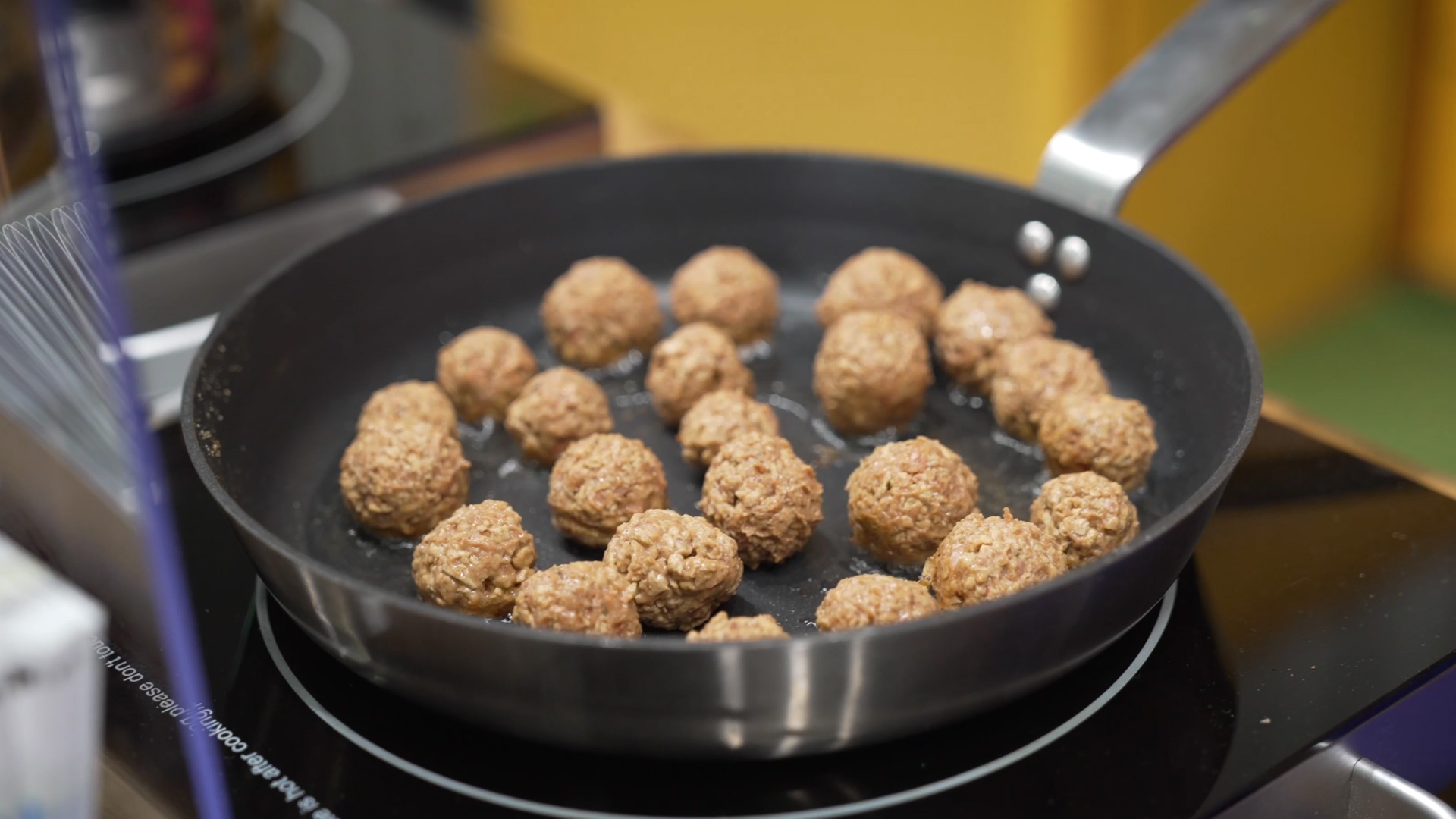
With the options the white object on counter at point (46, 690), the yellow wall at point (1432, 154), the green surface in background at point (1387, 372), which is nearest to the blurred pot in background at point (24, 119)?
the white object on counter at point (46, 690)

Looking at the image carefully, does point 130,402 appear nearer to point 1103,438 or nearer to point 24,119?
point 24,119

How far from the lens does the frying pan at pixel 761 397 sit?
0.96 m

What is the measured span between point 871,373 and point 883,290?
0.20 m

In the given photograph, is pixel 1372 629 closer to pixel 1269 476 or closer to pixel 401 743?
pixel 1269 476

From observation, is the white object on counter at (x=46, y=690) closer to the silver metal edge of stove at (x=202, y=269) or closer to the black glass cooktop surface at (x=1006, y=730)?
the black glass cooktop surface at (x=1006, y=730)

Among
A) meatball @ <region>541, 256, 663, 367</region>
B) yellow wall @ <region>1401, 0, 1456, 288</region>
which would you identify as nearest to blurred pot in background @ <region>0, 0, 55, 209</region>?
meatball @ <region>541, 256, 663, 367</region>

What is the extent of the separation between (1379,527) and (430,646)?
890 mm

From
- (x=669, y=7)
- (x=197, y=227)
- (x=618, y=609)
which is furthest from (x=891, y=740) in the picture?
(x=669, y=7)

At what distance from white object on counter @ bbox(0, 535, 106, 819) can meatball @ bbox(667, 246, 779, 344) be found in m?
0.96

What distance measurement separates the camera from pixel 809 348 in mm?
1726

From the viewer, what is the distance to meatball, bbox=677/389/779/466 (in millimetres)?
1439

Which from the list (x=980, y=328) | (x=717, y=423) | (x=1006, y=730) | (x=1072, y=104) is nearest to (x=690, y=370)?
(x=717, y=423)

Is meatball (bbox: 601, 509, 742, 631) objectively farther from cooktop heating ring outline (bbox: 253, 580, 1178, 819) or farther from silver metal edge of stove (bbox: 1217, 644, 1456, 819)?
silver metal edge of stove (bbox: 1217, 644, 1456, 819)

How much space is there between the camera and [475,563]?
4.01 feet
